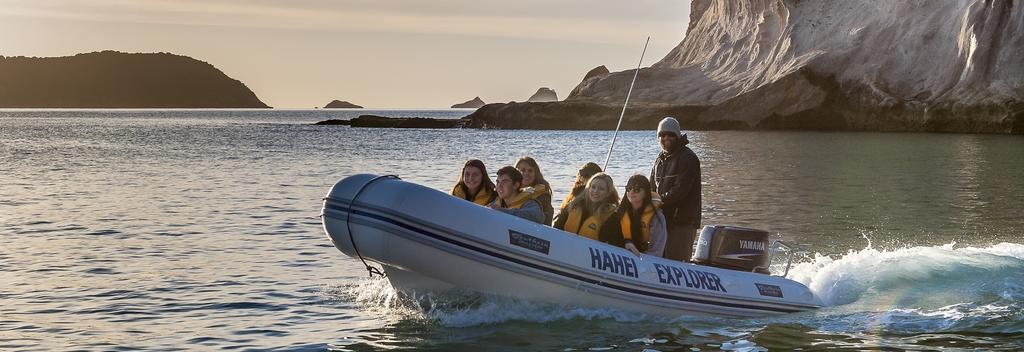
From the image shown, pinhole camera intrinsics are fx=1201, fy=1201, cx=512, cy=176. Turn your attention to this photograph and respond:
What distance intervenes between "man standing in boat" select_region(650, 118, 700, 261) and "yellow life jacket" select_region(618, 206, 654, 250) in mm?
407

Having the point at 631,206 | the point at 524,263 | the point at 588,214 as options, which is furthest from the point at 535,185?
the point at 524,263

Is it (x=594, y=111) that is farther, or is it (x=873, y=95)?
(x=594, y=111)

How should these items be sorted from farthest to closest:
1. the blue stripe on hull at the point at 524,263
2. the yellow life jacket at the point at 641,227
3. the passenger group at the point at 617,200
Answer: the yellow life jacket at the point at 641,227, the passenger group at the point at 617,200, the blue stripe on hull at the point at 524,263

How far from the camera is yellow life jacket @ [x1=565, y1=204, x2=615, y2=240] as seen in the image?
1052 centimetres

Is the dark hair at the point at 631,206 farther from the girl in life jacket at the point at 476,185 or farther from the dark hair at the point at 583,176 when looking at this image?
the girl in life jacket at the point at 476,185

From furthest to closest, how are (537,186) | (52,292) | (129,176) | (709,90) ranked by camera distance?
1. (709,90)
2. (129,176)
3. (52,292)
4. (537,186)

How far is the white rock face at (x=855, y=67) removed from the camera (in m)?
60.2

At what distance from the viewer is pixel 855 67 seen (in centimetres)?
7100

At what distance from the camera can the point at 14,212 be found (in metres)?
22.0

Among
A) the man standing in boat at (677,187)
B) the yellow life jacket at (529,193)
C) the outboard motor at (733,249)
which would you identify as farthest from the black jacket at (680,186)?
the yellow life jacket at (529,193)

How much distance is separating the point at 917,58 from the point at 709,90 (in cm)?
1995

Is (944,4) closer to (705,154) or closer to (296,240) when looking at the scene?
(705,154)

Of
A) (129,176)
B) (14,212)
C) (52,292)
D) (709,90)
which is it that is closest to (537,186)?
(52,292)

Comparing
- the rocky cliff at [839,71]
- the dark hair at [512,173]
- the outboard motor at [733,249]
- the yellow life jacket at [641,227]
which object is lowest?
the outboard motor at [733,249]
